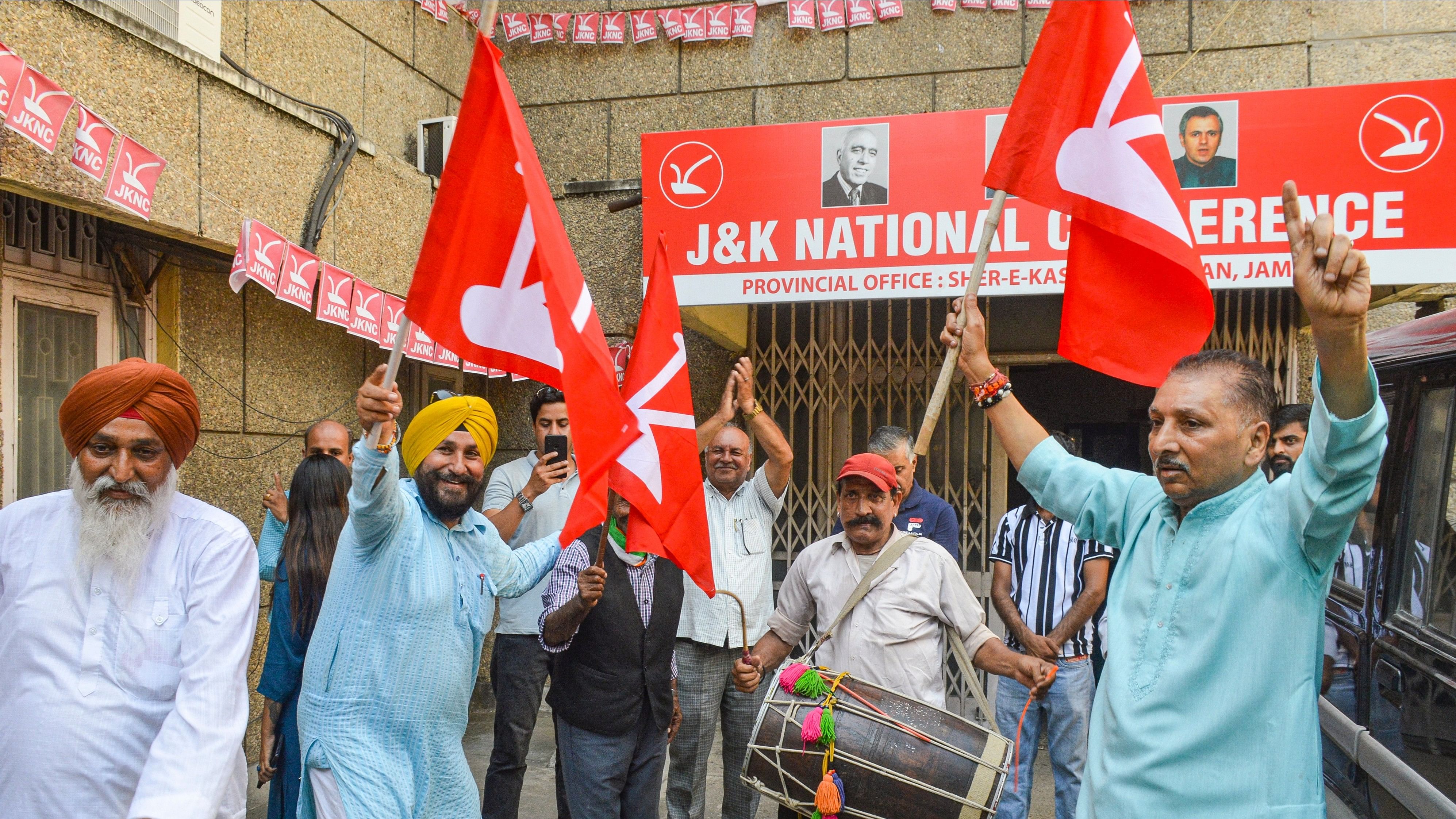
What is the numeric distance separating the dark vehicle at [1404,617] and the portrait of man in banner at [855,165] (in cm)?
290

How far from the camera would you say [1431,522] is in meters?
2.63

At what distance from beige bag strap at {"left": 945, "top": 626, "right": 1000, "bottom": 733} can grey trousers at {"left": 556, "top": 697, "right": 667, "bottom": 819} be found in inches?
42.8

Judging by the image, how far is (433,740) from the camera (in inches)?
111

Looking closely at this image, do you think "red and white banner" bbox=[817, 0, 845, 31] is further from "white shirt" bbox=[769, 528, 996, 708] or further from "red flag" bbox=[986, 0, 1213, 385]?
"red flag" bbox=[986, 0, 1213, 385]

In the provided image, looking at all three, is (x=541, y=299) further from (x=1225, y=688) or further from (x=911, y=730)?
(x=1225, y=688)

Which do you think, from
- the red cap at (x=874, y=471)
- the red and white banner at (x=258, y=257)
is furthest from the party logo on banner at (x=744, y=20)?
the red cap at (x=874, y=471)

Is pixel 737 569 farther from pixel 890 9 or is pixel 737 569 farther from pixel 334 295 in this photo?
pixel 890 9

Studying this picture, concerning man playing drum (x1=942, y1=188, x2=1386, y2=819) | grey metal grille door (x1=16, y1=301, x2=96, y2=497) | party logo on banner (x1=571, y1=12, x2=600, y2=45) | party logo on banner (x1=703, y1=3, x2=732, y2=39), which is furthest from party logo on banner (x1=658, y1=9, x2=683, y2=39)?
man playing drum (x1=942, y1=188, x2=1386, y2=819)

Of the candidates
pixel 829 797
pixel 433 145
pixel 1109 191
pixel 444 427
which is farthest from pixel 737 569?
pixel 433 145

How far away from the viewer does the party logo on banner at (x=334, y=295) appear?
16.3ft

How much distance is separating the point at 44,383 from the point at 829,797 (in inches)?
149

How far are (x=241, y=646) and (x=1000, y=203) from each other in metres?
2.03

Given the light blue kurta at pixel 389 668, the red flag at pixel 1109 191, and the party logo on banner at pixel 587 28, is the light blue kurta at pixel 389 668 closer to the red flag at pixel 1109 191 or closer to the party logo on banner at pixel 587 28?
the red flag at pixel 1109 191

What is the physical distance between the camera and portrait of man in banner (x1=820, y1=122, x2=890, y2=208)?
18.2 feet
